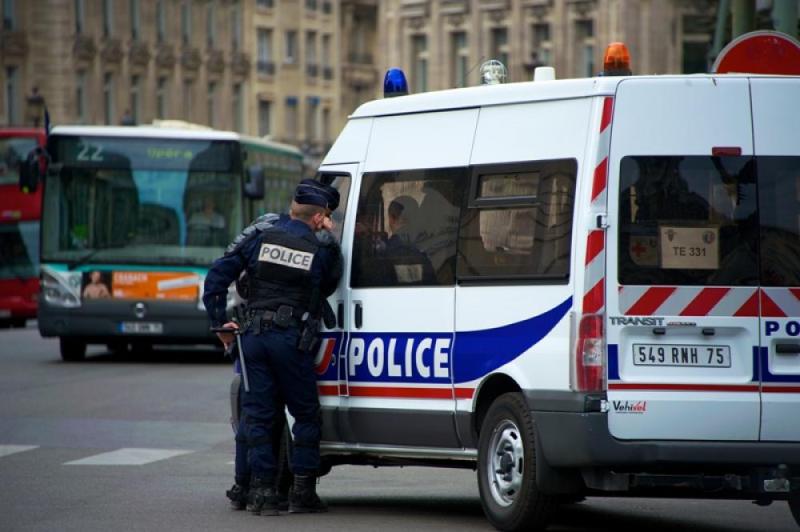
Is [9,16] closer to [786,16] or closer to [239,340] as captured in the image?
[786,16]

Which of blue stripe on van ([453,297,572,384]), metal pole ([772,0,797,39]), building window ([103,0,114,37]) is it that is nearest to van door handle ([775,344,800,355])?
blue stripe on van ([453,297,572,384])

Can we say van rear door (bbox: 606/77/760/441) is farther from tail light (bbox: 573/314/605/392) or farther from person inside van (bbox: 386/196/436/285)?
person inside van (bbox: 386/196/436/285)

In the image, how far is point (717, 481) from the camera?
10.6 meters

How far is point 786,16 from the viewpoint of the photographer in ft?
60.0

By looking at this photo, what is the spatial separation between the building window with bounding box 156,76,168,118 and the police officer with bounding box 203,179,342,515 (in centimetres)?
7924

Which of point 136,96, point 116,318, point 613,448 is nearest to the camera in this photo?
point 613,448

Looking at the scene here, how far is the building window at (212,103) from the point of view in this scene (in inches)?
3824

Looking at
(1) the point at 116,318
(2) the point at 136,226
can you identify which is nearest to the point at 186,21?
(2) the point at 136,226

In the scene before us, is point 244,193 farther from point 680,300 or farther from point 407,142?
point 680,300

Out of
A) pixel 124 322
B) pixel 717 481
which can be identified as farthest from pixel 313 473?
pixel 124 322

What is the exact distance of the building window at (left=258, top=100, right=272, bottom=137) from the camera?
4114 inches

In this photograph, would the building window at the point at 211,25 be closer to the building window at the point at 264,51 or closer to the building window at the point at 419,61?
the building window at the point at 264,51

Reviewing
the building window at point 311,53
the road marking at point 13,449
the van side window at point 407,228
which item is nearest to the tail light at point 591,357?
the van side window at point 407,228

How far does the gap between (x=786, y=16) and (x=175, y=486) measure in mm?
7141
